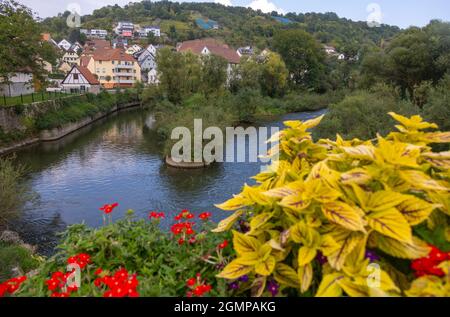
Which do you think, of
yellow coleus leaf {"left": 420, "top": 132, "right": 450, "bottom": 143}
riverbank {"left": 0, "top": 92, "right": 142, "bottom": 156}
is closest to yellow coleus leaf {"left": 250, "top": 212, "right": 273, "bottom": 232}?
yellow coleus leaf {"left": 420, "top": 132, "right": 450, "bottom": 143}

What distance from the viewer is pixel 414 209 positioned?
1.72 m

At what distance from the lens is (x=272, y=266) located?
1854mm

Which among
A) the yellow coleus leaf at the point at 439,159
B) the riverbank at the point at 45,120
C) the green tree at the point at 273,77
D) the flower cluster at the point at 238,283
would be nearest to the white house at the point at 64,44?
the riverbank at the point at 45,120

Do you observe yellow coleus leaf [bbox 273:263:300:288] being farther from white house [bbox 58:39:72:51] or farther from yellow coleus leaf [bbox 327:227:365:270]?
white house [bbox 58:39:72:51]

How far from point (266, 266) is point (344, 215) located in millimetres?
479

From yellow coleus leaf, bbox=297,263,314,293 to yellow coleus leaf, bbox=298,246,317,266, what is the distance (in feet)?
0.15

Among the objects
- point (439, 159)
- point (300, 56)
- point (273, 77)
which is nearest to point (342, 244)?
point (439, 159)

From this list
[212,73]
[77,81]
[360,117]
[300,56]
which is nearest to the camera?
[360,117]

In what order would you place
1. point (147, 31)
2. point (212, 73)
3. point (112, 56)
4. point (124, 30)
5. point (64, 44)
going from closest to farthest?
point (212, 73)
point (112, 56)
point (64, 44)
point (147, 31)
point (124, 30)

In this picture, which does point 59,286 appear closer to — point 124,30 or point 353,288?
point 353,288
